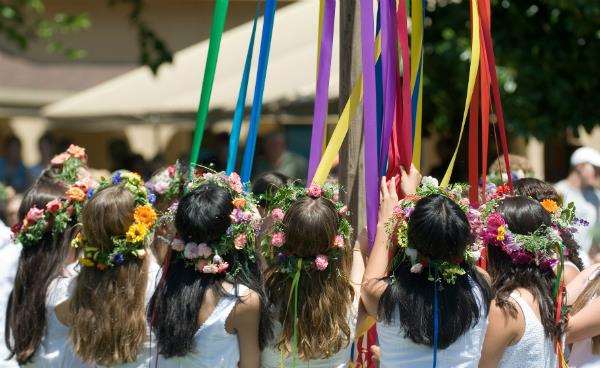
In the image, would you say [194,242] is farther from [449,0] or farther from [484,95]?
[449,0]

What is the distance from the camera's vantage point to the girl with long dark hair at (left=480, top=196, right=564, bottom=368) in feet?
11.7

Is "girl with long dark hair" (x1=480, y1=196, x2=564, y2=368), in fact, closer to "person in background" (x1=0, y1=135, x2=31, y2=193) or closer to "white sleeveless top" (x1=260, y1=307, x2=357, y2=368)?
"white sleeveless top" (x1=260, y1=307, x2=357, y2=368)

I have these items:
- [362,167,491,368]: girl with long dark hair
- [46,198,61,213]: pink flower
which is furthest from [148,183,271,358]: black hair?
[46,198,61,213]: pink flower

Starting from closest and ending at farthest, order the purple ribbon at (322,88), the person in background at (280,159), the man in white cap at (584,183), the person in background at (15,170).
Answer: the purple ribbon at (322,88) < the man in white cap at (584,183) < the person in background at (280,159) < the person in background at (15,170)

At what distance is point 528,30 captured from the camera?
766cm

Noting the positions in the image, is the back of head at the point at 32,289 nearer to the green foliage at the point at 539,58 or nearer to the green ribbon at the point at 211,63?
Result: the green ribbon at the point at 211,63

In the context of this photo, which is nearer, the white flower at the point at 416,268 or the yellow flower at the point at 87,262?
the white flower at the point at 416,268

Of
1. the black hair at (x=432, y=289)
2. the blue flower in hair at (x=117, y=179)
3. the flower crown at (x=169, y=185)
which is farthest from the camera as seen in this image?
the flower crown at (x=169, y=185)

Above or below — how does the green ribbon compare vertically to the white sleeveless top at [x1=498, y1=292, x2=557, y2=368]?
above

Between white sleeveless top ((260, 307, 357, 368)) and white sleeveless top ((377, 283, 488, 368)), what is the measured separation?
0.79ft

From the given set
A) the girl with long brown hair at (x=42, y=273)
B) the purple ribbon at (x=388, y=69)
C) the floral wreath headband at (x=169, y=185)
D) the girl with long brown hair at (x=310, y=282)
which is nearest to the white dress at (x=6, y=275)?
the girl with long brown hair at (x=42, y=273)

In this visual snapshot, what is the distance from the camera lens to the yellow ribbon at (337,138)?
3.84 meters

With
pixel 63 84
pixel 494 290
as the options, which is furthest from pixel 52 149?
pixel 63 84

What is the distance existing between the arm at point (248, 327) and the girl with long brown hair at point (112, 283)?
0.39 m
